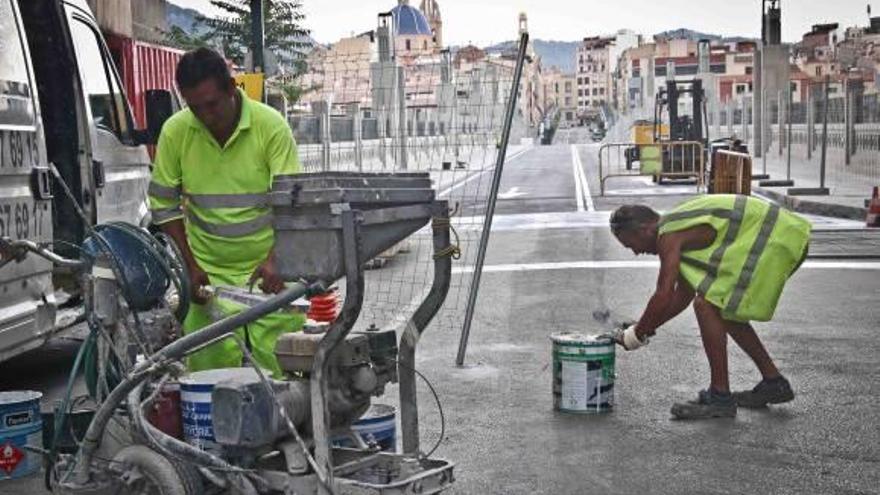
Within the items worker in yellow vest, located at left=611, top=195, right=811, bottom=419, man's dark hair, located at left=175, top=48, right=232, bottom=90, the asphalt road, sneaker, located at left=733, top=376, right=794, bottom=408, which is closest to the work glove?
worker in yellow vest, located at left=611, top=195, right=811, bottom=419

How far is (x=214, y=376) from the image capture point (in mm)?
4562

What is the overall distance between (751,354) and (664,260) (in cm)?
91

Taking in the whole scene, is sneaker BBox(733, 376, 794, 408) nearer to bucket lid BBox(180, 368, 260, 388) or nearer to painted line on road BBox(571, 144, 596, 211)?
bucket lid BBox(180, 368, 260, 388)

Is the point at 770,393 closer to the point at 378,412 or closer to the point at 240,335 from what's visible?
the point at 378,412

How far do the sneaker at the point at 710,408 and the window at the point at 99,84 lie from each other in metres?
4.36

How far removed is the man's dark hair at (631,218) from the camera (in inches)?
270

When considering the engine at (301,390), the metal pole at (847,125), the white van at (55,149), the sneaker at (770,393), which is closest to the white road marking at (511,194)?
the metal pole at (847,125)

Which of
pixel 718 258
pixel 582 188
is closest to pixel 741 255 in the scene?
pixel 718 258

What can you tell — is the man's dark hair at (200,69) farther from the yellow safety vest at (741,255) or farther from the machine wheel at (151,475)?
the yellow safety vest at (741,255)

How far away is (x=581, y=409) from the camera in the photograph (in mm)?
6992

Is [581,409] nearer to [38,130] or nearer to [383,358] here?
[383,358]

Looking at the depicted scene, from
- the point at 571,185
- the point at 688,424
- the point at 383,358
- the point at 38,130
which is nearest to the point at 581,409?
the point at 688,424

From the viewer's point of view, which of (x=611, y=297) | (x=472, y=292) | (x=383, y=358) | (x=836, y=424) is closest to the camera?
(x=383, y=358)

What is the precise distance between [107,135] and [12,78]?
5.29ft
